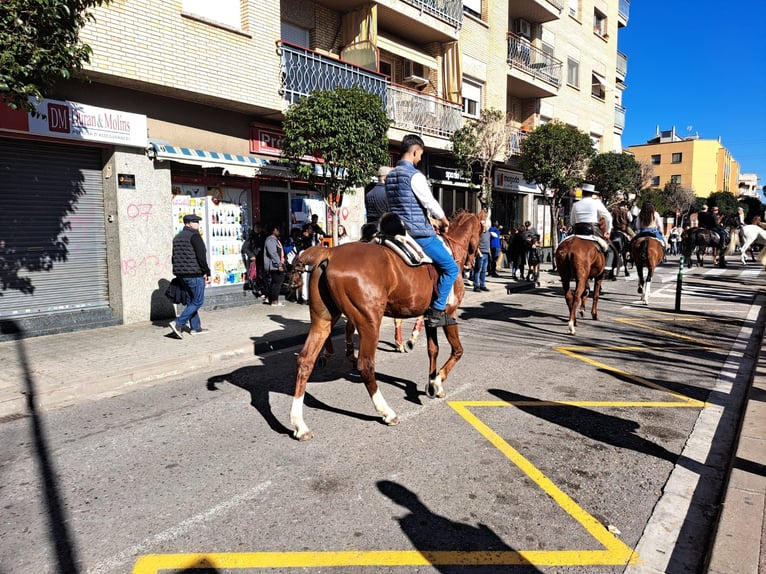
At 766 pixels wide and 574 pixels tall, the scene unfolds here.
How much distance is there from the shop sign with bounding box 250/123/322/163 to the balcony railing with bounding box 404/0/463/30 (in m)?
6.60

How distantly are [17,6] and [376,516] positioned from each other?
622 centimetres

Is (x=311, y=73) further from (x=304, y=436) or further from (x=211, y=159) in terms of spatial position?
(x=304, y=436)

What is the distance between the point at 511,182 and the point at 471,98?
455 centimetres

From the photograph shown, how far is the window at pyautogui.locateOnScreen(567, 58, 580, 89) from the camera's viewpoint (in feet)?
87.9

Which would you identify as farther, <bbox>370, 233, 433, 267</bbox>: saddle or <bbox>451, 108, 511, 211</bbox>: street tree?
<bbox>451, 108, 511, 211</bbox>: street tree

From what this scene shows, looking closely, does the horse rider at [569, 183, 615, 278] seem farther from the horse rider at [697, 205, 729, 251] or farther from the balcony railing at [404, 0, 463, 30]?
the horse rider at [697, 205, 729, 251]

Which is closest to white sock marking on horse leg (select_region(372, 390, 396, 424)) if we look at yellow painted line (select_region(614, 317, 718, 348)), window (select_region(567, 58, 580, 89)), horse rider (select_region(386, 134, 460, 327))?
horse rider (select_region(386, 134, 460, 327))

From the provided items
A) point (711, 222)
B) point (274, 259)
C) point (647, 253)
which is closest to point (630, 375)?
point (647, 253)

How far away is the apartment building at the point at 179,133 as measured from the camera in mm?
8930

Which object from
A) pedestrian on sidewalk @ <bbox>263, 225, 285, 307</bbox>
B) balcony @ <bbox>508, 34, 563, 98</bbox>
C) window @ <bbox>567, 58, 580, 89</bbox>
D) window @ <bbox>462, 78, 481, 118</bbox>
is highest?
window @ <bbox>567, 58, 580, 89</bbox>

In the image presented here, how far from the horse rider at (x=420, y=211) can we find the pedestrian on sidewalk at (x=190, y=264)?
432cm

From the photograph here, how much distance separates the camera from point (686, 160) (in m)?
78.5

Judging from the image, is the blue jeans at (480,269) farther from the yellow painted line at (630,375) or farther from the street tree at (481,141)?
the yellow painted line at (630,375)

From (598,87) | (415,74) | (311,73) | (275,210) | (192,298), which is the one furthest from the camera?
(598,87)
